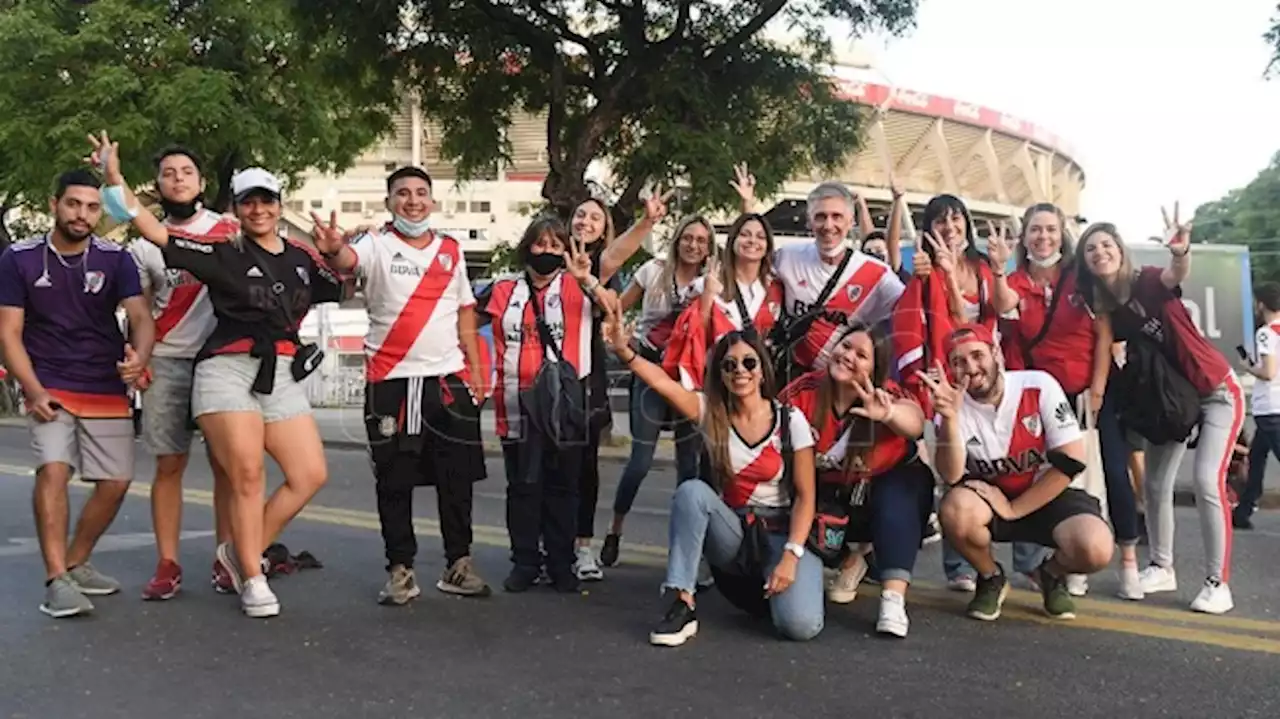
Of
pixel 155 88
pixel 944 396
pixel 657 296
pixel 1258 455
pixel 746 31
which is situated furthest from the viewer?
pixel 155 88

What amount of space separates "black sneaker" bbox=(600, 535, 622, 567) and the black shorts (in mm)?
2145

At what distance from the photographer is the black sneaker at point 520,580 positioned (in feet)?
17.5

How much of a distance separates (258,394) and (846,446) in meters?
2.40

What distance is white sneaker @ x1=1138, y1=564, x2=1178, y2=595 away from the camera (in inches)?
208

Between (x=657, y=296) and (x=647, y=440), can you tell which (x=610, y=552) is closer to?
(x=647, y=440)

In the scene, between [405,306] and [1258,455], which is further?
[1258,455]

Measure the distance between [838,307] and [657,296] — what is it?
1.04 meters

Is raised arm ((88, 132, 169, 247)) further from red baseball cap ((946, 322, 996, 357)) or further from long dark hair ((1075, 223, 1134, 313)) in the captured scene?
long dark hair ((1075, 223, 1134, 313))

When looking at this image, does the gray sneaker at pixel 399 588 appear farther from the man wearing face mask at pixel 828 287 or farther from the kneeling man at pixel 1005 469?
the kneeling man at pixel 1005 469

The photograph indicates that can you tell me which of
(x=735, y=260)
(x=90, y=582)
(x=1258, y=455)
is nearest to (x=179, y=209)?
(x=90, y=582)

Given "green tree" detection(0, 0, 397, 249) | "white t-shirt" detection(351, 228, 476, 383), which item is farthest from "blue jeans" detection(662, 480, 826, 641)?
"green tree" detection(0, 0, 397, 249)

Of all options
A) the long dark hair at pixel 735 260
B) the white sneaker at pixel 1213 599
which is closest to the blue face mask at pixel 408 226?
the long dark hair at pixel 735 260

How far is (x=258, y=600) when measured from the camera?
4.86 metres

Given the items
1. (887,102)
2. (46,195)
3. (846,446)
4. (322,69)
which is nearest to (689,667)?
(846,446)
